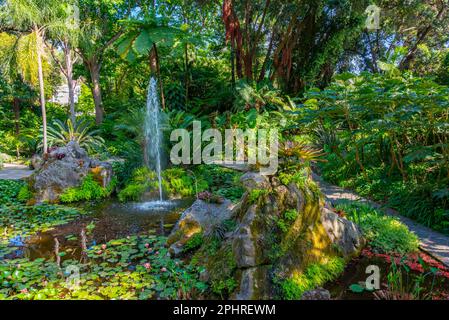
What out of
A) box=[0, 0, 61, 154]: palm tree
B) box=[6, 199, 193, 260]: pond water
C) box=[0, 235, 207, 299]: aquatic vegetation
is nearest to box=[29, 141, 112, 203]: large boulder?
box=[6, 199, 193, 260]: pond water

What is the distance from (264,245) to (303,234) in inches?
19.0

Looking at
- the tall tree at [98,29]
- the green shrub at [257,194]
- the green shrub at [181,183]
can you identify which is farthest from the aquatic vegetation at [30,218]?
the tall tree at [98,29]

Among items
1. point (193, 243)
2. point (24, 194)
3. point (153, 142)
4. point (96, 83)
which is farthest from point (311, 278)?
point (96, 83)

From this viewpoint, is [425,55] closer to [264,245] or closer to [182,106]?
[182,106]

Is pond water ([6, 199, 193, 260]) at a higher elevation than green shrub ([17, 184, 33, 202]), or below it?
below

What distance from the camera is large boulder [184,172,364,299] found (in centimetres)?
286

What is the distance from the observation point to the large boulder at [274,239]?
2.86 meters

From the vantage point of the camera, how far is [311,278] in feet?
9.59

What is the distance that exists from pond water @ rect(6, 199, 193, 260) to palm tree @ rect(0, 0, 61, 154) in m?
3.19

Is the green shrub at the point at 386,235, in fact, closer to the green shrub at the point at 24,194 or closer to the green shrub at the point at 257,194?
the green shrub at the point at 257,194

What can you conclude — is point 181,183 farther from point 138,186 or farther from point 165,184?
point 138,186

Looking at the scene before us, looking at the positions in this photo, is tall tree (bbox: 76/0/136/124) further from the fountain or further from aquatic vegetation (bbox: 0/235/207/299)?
aquatic vegetation (bbox: 0/235/207/299)

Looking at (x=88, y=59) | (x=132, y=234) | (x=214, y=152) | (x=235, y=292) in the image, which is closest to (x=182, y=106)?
(x=214, y=152)
